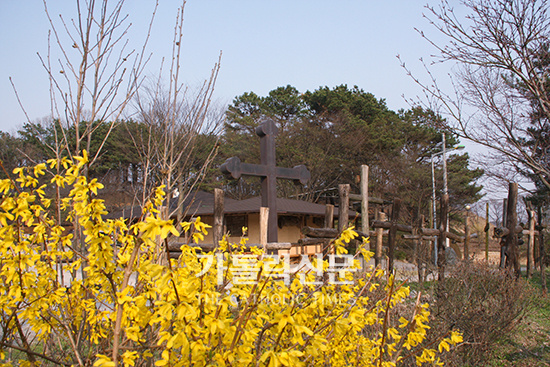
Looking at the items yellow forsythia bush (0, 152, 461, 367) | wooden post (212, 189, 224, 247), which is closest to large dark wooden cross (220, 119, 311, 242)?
wooden post (212, 189, 224, 247)

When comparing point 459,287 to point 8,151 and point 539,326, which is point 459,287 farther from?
point 8,151

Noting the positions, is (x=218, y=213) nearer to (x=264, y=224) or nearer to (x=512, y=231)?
(x=264, y=224)

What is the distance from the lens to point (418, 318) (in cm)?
174

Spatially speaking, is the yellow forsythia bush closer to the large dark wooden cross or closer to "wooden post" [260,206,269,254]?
"wooden post" [260,206,269,254]

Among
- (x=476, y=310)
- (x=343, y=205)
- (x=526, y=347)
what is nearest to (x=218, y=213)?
(x=343, y=205)

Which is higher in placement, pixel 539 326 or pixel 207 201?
pixel 207 201

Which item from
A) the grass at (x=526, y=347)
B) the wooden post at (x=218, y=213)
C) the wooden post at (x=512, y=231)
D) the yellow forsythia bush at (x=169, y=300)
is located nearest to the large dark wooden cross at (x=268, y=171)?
the wooden post at (x=218, y=213)

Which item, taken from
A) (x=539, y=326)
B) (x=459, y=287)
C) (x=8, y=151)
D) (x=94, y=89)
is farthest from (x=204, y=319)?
(x=8, y=151)

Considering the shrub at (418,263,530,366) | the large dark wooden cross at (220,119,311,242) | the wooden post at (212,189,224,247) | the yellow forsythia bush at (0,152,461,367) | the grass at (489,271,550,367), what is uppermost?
the large dark wooden cross at (220,119,311,242)

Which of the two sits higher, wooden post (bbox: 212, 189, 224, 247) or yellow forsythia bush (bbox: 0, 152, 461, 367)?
wooden post (bbox: 212, 189, 224, 247)

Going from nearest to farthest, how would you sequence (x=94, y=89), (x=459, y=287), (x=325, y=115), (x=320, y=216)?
(x=94, y=89)
(x=459, y=287)
(x=320, y=216)
(x=325, y=115)

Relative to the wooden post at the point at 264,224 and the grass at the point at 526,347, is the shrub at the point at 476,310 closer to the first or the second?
the grass at the point at 526,347

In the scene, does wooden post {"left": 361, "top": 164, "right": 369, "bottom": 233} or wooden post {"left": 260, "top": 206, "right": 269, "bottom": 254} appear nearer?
wooden post {"left": 260, "top": 206, "right": 269, "bottom": 254}

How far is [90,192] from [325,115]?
833 inches
